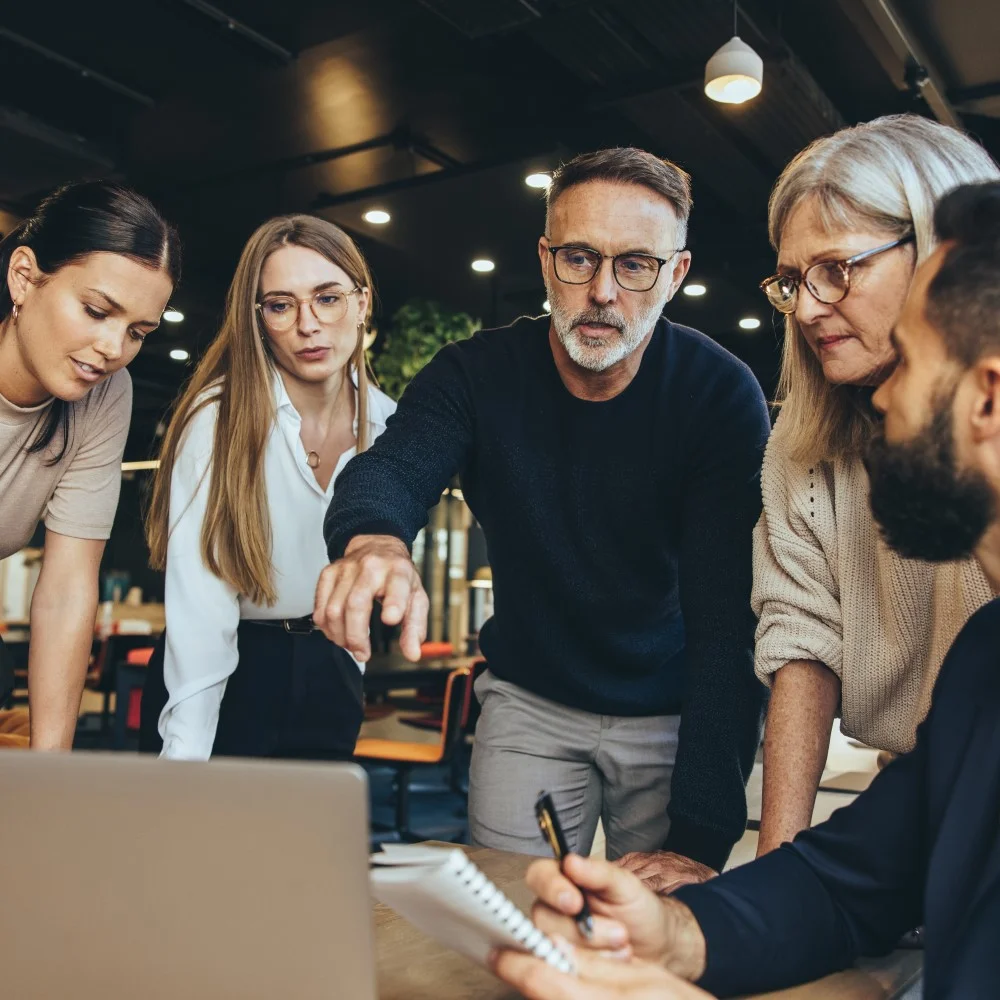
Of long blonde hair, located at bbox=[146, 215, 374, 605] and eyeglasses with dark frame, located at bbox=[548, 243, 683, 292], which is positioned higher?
eyeglasses with dark frame, located at bbox=[548, 243, 683, 292]

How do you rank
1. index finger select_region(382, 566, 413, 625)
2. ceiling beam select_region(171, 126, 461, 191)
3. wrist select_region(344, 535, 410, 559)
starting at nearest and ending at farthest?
index finger select_region(382, 566, 413, 625), wrist select_region(344, 535, 410, 559), ceiling beam select_region(171, 126, 461, 191)

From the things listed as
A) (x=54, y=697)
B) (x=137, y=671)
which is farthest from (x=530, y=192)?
(x=54, y=697)

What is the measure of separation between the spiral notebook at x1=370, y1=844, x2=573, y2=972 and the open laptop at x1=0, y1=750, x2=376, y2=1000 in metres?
0.04

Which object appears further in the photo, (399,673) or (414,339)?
(414,339)

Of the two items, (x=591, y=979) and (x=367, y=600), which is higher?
(x=367, y=600)

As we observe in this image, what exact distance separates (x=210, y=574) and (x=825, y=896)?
1.22m

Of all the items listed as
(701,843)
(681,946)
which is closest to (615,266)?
(701,843)

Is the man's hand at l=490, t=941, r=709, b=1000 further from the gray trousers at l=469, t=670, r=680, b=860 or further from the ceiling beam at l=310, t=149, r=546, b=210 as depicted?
the ceiling beam at l=310, t=149, r=546, b=210

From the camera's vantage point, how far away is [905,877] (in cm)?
107

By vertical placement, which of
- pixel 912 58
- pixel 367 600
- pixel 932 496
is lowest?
pixel 367 600

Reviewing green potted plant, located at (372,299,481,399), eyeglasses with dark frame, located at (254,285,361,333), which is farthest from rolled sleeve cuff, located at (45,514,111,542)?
green potted plant, located at (372,299,481,399)

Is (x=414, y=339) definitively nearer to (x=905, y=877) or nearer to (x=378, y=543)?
(x=378, y=543)

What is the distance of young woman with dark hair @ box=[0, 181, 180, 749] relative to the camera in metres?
1.77

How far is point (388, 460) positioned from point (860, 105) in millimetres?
5311
